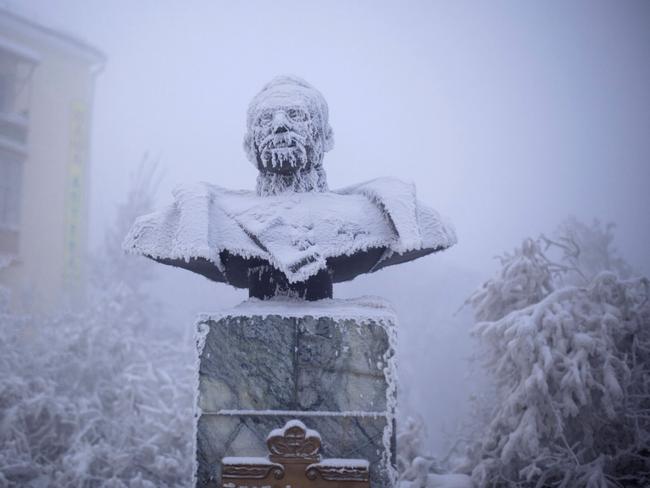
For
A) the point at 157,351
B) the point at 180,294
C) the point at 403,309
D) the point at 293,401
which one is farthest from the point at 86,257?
the point at 293,401

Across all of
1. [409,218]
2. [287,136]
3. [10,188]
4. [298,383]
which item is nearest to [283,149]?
[287,136]

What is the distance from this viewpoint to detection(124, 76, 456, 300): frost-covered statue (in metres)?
2.10

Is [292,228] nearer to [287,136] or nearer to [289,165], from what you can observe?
[289,165]

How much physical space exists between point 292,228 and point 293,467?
0.91m

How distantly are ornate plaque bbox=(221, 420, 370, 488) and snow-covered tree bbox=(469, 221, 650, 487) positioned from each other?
2.49 m

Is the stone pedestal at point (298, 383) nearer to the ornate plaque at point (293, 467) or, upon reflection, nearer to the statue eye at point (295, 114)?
the ornate plaque at point (293, 467)

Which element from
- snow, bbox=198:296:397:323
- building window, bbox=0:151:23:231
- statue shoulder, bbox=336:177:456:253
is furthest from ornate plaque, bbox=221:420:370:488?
building window, bbox=0:151:23:231

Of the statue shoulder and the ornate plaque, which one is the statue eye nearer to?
the statue shoulder

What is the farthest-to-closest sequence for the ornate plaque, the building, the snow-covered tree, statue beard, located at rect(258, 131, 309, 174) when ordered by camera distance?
the building, the snow-covered tree, statue beard, located at rect(258, 131, 309, 174), the ornate plaque

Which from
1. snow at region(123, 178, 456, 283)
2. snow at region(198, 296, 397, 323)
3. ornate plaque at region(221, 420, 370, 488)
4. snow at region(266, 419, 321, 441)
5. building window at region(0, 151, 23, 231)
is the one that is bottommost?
ornate plaque at region(221, 420, 370, 488)

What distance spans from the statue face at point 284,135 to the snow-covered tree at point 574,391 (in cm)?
263

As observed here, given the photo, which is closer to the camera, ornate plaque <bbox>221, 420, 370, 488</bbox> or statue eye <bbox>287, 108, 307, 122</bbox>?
ornate plaque <bbox>221, 420, 370, 488</bbox>

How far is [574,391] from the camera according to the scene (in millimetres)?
3996

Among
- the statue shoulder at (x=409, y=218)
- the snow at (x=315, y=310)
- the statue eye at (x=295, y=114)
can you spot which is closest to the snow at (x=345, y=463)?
the snow at (x=315, y=310)
